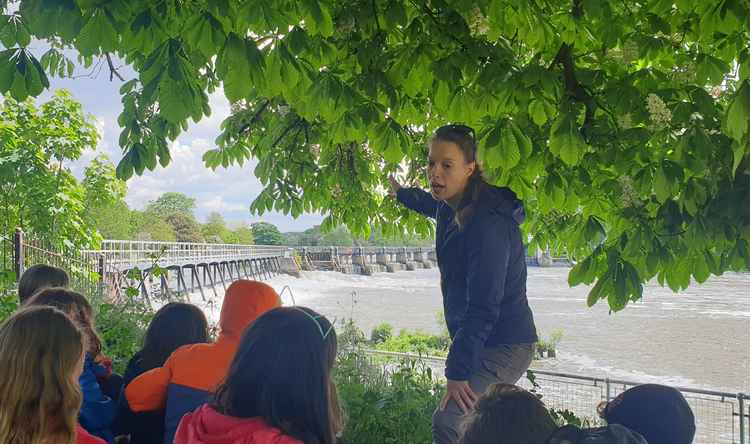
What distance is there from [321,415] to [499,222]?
41.8 inches

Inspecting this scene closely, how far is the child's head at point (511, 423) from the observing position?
179 centimetres

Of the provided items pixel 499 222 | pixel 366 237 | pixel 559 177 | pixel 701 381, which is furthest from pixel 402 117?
pixel 701 381

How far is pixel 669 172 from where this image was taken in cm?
255

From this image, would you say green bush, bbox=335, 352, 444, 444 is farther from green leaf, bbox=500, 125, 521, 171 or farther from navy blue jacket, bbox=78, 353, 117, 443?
Result: green leaf, bbox=500, 125, 521, 171

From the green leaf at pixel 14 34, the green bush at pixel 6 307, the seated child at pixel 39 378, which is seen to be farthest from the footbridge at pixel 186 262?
the green leaf at pixel 14 34

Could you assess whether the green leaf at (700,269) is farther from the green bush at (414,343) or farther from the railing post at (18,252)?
the green bush at (414,343)

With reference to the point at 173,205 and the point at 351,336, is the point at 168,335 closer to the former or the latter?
the point at 351,336

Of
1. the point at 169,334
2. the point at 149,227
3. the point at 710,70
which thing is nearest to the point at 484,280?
the point at 169,334

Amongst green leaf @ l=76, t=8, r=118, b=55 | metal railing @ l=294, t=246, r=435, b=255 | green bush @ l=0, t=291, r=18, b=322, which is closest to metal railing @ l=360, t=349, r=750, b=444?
green bush @ l=0, t=291, r=18, b=322

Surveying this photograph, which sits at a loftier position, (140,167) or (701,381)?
(140,167)

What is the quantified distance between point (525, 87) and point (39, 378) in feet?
6.57

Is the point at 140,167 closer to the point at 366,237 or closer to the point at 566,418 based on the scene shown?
the point at 566,418

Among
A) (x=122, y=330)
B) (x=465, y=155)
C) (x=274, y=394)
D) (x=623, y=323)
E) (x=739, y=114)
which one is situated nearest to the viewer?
(x=274, y=394)

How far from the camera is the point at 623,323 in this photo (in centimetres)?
4712
